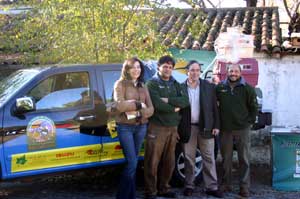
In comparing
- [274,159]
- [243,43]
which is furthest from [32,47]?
[274,159]

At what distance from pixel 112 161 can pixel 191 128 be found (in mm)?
1164

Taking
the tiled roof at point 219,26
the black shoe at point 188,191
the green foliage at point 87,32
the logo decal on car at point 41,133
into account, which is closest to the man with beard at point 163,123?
the black shoe at point 188,191

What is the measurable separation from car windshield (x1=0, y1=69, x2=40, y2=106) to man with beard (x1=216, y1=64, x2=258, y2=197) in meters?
2.55

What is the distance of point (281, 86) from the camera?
11.4m

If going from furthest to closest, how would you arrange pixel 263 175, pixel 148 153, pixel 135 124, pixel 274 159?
pixel 263 175 < pixel 274 159 < pixel 148 153 < pixel 135 124

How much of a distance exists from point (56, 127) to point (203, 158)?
210cm

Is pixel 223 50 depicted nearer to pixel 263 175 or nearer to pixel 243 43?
pixel 243 43

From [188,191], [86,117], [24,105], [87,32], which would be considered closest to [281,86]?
[87,32]

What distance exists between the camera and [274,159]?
734 centimetres

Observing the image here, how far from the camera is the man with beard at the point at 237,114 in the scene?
269 inches

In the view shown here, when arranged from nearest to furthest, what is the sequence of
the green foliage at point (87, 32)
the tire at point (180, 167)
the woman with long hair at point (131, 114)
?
the woman with long hair at point (131, 114), the tire at point (180, 167), the green foliage at point (87, 32)

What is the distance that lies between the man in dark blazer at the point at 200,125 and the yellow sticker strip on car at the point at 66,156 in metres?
0.98

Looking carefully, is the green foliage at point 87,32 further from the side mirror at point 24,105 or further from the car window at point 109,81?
the side mirror at point 24,105

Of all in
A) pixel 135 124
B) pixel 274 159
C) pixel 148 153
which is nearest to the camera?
pixel 135 124
